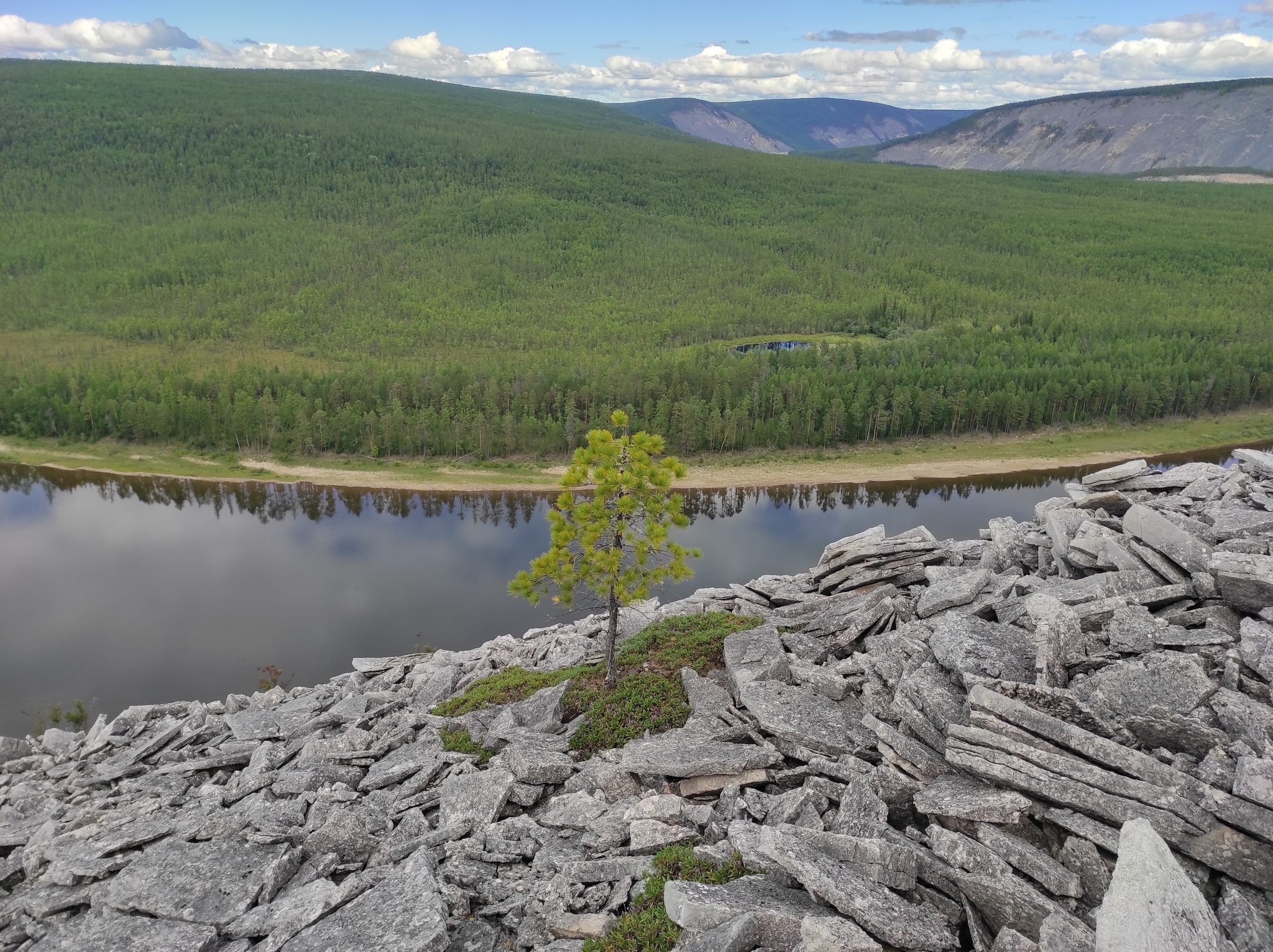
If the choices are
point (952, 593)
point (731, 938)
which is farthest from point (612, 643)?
point (731, 938)

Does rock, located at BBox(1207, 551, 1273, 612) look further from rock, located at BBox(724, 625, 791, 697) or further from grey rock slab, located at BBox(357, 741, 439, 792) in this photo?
grey rock slab, located at BBox(357, 741, 439, 792)

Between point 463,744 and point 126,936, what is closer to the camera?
point 126,936

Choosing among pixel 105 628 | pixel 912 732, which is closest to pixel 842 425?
pixel 105 628

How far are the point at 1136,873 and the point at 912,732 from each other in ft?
19.1

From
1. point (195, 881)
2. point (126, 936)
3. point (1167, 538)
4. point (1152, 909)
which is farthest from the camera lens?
point (1167, 538)

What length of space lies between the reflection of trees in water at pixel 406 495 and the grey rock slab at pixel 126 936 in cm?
5495

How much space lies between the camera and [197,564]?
5953cm

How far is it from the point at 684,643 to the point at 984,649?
989cm

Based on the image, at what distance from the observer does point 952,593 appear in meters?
21.5

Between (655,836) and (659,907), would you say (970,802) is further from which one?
(655,836)

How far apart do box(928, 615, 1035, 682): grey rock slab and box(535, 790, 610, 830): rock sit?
7.86 metres

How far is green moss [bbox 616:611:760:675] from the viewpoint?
23.8 m

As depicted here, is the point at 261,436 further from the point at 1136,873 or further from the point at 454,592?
the point at 1136,873

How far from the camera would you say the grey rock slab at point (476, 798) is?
16672 mm
